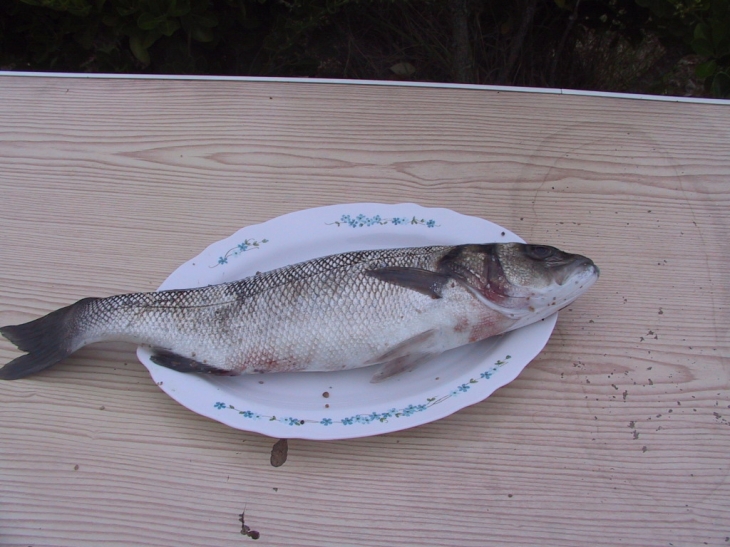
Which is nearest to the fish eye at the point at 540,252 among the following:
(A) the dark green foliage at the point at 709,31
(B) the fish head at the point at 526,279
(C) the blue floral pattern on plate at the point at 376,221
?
(B) the fish head at the point at 526,279

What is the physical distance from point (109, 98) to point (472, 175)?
1.22m

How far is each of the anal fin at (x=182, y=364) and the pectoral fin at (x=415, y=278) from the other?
Result: 37 centimetres

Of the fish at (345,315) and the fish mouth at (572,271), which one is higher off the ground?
the fish mouth at (572,271)

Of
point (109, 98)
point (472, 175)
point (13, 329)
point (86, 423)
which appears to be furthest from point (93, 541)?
point (109, 98)

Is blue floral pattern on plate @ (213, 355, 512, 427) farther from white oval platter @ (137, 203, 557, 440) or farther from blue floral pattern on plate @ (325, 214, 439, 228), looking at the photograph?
blue floral pattern on plate @ (325, 214, 439, 228)

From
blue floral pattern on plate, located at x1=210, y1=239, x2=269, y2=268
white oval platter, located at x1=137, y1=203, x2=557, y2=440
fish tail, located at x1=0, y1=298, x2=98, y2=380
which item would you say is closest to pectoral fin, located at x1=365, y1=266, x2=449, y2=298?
white oval platter, located at x1=137, y1=203, x2=557, y2=440

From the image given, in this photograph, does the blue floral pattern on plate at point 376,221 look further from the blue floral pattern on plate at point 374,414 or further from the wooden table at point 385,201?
the blue floral pattern on plate at point 374,414

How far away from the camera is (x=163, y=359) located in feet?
3.77

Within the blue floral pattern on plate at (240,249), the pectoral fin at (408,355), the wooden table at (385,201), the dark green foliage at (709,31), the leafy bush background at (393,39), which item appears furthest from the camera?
the leafy bush background at (393,39)

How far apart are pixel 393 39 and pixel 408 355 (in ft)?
6.87

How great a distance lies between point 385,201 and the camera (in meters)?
1.56

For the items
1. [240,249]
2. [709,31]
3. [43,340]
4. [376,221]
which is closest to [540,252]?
[376,221]

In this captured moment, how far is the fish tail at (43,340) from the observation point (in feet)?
3.90

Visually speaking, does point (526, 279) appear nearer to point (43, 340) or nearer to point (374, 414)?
point (374, 414)
